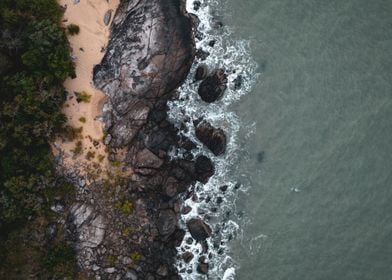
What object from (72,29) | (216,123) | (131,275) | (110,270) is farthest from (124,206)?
(72,29)

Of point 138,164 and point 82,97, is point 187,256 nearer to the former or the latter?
point 138,164

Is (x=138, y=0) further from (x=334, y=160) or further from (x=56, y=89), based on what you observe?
(x=334, y=160)

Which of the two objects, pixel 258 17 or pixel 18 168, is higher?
pixel 258 17

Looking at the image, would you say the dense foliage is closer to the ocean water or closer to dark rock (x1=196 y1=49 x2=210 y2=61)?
the ocean water

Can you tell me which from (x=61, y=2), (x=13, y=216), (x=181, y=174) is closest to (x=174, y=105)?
(x=181, y=174)

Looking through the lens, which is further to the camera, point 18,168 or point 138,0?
point 138,0

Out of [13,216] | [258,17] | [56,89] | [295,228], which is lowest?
[13,216]
